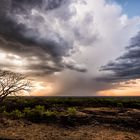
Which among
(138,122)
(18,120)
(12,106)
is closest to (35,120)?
(18,120)

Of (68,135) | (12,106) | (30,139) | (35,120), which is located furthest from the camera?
(12,106)

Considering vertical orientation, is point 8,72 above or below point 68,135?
above

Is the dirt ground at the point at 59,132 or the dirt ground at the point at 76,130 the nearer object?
the dirt ground at the point at 59,132

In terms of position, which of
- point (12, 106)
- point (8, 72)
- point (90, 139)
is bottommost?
point (90, 139)

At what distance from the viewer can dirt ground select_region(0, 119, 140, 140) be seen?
1702cm

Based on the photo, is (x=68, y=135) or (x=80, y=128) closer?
(x=68, y=135)

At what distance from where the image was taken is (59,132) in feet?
61.0

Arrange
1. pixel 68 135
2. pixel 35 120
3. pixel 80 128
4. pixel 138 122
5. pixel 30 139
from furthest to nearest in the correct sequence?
pixel 35 120, pixel 138 122, pixel 80 128, pixel 68 135, pixel 30 139

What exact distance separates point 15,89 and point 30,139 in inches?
520

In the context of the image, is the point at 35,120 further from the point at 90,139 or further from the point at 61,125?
the point at 90,139

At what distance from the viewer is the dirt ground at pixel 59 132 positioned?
17.0 m

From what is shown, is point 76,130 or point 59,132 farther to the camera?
point 76,130

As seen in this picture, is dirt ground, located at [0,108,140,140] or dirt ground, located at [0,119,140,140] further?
dirt ground, located at [0,108,140,140]

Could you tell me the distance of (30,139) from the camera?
16469 mm
